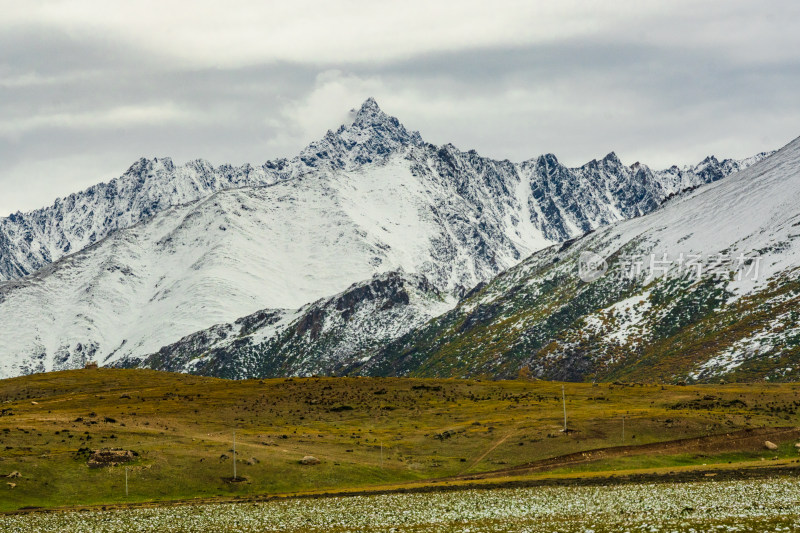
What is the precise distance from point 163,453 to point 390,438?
117 ft

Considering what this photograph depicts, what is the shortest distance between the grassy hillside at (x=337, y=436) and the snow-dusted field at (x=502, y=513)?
1969 centimetres

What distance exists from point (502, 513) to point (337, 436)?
7481 centimetres

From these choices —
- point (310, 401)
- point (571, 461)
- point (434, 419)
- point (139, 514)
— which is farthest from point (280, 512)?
point (310, 401)

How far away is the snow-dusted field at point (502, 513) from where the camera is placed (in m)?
58.9

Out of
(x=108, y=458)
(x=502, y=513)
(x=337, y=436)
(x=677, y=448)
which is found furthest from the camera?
(x=337, y=436)

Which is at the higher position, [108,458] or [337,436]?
[108,458]

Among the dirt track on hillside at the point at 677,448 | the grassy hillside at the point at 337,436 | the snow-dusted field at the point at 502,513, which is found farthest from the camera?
the dirt track on hillside at the point at 677,448

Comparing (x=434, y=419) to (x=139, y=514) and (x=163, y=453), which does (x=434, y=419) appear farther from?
(x=139, y=514)

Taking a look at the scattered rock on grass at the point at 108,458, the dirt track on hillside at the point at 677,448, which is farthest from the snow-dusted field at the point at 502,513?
the dirt track on hillside at the point at 677,448

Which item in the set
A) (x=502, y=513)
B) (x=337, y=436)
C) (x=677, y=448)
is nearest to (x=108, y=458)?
(x=337, y=436)

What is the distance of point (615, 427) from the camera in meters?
136

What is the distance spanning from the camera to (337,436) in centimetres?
14362

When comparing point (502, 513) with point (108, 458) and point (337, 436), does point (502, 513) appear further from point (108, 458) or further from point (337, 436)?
point (337, 436)

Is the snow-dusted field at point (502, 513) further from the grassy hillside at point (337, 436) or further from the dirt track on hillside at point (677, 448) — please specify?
the dirt track on hillside at point (677, 448)
